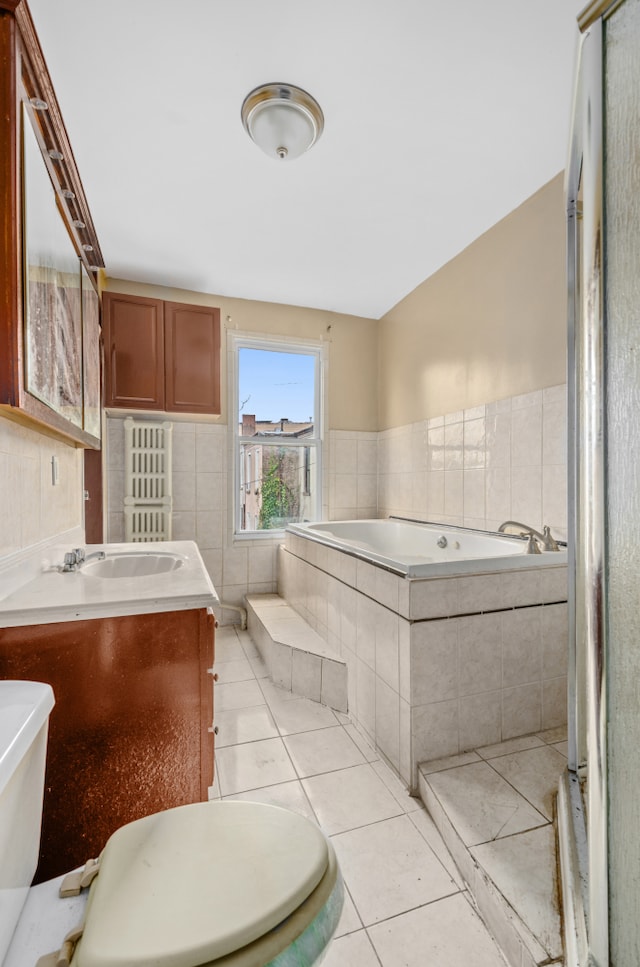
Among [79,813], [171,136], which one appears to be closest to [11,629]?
[79,813]

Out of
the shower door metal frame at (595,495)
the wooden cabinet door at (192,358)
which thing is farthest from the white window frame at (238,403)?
the shower door metal frame at (595,495)

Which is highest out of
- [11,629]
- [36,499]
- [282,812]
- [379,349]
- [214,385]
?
[379,349]

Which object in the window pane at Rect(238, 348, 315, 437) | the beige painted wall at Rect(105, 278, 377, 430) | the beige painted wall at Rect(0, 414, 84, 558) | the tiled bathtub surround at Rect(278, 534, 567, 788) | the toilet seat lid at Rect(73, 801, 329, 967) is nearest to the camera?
the toilet seat lid at Rect(73, 801, 329, 967)

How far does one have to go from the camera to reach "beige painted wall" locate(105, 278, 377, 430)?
349 cm

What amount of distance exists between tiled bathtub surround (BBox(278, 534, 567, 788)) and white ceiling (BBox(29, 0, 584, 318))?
1878 mm

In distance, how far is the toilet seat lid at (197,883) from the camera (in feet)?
1.76

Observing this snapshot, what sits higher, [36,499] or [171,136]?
[171,136]

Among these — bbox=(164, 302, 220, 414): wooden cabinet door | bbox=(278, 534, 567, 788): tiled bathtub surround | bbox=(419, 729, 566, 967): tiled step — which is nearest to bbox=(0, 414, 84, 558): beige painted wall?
bbox=(164, 302, 220, 414): wooden cabinet door

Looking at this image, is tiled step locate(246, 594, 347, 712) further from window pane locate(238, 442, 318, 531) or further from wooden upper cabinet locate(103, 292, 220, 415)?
wooden upper cabinet locate(103, 292, 220, 415)

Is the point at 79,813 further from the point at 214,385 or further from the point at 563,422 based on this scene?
the point at 214,385

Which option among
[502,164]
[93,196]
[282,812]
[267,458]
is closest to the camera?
[282,812]

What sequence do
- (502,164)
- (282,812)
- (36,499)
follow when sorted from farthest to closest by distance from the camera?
(502,164)
(36,499)
(282,812)

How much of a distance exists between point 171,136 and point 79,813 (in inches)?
98.6

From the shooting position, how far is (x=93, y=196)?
232 centimetres
